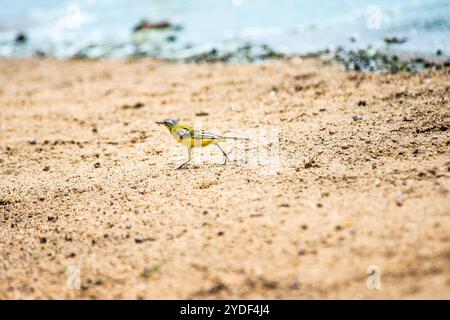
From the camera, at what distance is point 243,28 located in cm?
1252

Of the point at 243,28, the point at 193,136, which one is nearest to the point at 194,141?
the point at 193,136

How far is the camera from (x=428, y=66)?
23.3 feet

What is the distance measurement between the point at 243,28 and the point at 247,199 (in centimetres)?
966

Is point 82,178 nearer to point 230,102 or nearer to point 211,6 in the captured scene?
point 230,102

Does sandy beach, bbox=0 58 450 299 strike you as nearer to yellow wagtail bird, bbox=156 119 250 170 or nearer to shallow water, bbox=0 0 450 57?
yellow wagtail bird, bbox=156 119 250 170

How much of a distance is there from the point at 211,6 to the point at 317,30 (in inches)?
275

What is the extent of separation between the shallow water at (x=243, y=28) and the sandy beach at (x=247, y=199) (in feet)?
10.3

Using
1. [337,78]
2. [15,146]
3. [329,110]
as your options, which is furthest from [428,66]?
[15,146]

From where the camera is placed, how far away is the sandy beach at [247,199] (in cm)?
303

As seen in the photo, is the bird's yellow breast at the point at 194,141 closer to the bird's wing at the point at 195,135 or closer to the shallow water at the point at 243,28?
the bird's wing at the point at 195,135

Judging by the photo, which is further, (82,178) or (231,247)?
(82,178)

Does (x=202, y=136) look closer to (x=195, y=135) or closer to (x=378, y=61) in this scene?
(x=195, y=135)
